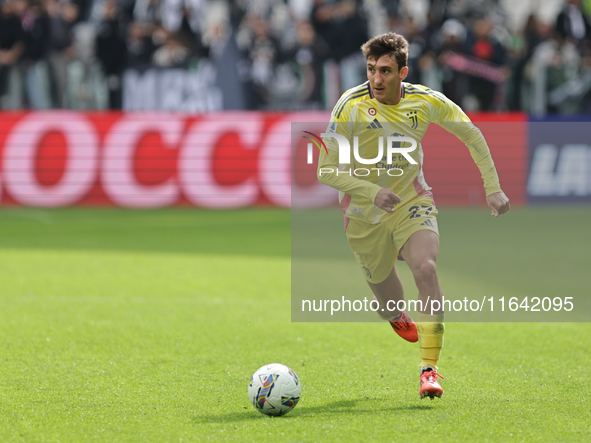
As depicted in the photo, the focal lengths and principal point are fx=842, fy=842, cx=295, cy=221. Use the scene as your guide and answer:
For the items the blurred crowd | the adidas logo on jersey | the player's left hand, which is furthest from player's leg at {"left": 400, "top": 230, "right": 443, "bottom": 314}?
the blurred crowd

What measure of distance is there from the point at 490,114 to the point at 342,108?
11.3m

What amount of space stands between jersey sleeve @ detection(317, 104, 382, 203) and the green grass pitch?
126 centimetres

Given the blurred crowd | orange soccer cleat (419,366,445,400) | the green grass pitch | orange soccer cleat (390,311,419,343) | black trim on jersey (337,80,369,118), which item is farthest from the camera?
the blurred crowd

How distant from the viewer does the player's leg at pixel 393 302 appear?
5918 millimetres

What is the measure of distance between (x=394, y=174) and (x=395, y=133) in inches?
10.8

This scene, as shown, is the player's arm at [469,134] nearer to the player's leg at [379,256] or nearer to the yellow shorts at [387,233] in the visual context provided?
the yellow shorts at [387,233]

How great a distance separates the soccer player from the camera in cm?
520

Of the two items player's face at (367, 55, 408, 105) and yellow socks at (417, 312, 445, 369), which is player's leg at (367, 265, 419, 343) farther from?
player's face at (367, 55, 408, 105)

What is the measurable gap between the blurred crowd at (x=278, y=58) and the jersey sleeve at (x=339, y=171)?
10449 millimetres

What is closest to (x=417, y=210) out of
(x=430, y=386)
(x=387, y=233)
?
(x=387, y=233)

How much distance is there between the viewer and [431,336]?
516cm

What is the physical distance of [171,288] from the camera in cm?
923

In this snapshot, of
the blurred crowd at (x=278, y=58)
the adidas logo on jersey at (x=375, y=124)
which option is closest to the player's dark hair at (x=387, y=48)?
the adidas logo on jersey at (x=375, y=124)

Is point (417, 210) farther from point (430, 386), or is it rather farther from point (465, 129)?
point (430, 386)
